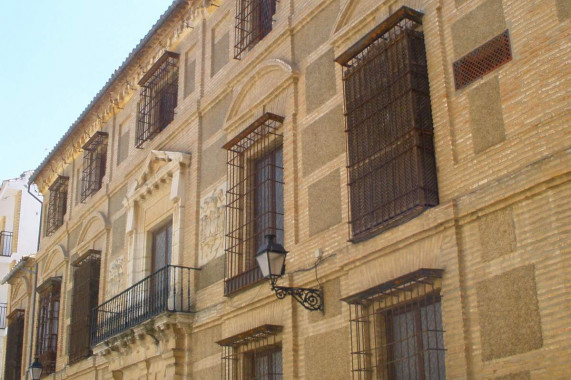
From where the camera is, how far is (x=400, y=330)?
31.1 ft

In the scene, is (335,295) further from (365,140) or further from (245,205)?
(245,205)

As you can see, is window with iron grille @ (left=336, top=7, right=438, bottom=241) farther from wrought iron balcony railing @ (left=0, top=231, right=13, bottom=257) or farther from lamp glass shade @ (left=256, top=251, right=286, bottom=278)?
wrought iron balcony railing @ (left=0, top=231, right=13, bottom=257)

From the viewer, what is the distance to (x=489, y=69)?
877 cm

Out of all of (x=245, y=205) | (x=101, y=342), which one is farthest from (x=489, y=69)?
(x=101, y=342)

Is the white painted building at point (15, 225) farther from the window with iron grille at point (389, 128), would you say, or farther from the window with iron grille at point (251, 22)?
the window with iron grille at point (389, 128)

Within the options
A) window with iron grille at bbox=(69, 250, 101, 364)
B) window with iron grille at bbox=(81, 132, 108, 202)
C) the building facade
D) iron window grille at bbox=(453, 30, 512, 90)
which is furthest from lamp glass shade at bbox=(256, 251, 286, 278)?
window with iron grille at bbox=(81, 132, 108, 202)

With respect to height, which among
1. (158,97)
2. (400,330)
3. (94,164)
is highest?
(158,97)

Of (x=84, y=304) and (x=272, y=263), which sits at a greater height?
(x=84, y=304)

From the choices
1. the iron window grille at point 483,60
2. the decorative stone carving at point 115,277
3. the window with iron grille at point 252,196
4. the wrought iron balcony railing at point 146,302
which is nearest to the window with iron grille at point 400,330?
the iron window grille at point 483,60

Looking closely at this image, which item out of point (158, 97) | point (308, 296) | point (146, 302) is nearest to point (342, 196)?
point (308, 296)

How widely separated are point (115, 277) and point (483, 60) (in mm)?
10460

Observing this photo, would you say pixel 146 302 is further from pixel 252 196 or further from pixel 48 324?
pixel 48 324

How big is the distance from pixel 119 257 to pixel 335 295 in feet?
26.1

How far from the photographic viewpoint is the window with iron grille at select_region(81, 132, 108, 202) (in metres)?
19.9
